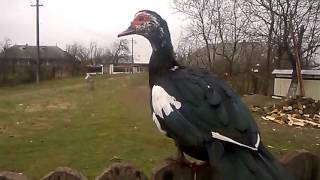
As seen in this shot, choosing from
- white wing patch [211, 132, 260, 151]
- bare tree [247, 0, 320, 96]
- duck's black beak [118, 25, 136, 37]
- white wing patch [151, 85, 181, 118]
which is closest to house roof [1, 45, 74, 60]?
bare tree [247, 0, 320, 96]

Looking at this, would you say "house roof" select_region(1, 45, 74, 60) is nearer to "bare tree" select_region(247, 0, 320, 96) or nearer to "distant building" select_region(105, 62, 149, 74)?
"distant building" select_region(105, 62, 149, 74)

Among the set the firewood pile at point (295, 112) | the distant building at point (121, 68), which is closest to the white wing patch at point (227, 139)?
the firewood pile at point (295, 112)

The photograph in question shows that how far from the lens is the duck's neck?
7.20ft

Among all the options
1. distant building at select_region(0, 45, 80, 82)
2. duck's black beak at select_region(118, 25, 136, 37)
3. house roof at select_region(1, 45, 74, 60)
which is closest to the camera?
duck's black beak at select_region(118, 25, 136, 37)

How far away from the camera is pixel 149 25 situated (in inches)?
88.9

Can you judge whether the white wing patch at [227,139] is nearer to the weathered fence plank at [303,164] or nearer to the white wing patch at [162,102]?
the white wing patch at [162,102]

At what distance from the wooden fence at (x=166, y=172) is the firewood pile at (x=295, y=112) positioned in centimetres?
1113

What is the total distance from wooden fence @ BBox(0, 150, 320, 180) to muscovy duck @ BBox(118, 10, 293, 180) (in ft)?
0.31

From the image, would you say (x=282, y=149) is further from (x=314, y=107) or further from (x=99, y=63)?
(x=99, y=63)

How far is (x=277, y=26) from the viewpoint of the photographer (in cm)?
2234

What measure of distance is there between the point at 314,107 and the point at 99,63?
51.1 metres

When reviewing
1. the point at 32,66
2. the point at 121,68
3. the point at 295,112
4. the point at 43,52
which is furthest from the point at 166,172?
the point at 43,52

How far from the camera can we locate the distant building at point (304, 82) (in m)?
18.9

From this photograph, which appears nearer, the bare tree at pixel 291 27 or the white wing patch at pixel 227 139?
the white wing patch at pixel 227 139
